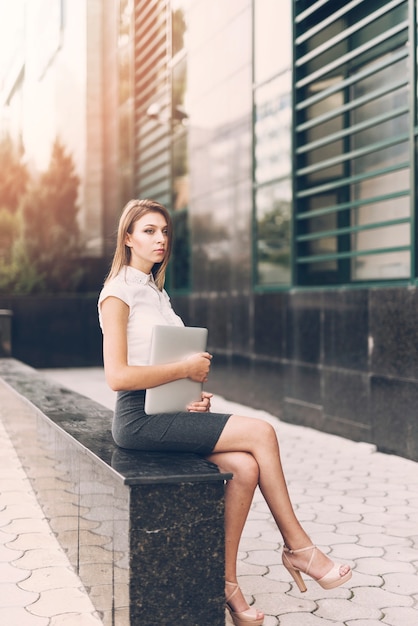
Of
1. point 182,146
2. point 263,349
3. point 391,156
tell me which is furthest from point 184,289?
point 391,156

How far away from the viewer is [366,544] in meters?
4.64

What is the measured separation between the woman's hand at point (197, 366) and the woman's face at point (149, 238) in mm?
520

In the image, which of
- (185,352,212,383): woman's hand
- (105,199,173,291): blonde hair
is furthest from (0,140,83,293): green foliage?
(185,352,212,383): woman's hand

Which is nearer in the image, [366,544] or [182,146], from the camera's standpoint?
[366,544]

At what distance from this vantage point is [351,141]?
909 centimetres

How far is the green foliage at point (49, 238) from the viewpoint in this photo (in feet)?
68.1

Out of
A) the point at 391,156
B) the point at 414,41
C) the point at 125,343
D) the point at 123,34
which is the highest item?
the point at 123,34

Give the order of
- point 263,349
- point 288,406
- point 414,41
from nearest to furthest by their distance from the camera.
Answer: point 414,41 < point 288,406 < point 263,349

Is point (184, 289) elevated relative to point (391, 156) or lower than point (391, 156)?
lower

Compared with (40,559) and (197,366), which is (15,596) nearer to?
(40,559)

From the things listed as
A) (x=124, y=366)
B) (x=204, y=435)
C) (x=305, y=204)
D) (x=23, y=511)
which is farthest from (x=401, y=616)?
(x=305, y=204)

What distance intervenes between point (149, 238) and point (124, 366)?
62 centimetres

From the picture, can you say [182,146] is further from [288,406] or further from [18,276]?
[18,276]

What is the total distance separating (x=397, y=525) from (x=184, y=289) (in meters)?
9.45
